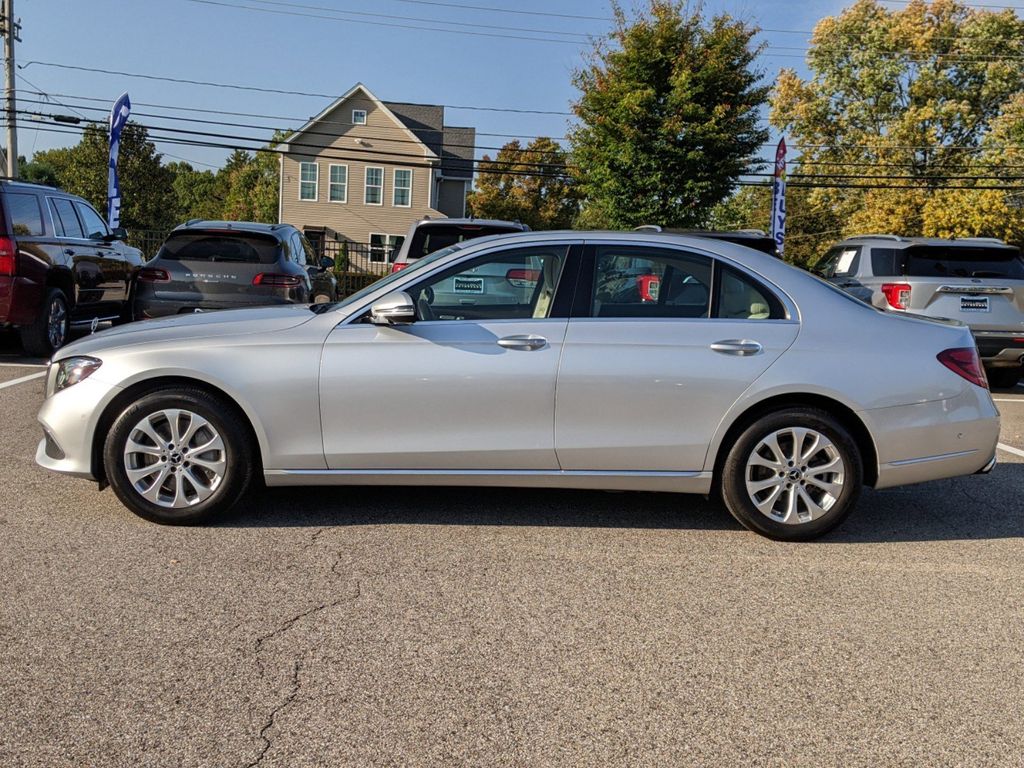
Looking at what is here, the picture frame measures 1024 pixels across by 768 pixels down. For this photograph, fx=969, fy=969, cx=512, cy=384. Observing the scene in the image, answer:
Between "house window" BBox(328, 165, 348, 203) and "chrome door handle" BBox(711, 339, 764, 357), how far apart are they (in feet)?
141

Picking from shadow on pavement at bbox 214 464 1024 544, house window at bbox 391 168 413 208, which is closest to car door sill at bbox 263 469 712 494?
shadow on pavement at bbox 214 464 1024 544

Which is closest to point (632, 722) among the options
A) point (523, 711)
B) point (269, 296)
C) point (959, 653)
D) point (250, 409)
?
point (523, 711)

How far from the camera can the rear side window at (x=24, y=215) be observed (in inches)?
409

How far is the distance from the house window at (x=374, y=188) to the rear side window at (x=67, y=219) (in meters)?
35.1

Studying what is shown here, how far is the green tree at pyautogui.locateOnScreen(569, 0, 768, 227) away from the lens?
74.3 feet

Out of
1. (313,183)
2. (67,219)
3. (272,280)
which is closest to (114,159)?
(67,219)

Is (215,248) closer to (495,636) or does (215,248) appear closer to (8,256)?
(8,256)

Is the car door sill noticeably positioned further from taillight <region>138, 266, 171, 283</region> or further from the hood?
taillight <region>138, 266, 171, 283</region>

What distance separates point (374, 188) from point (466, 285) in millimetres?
42695

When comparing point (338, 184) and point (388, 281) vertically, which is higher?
point (338, 184)

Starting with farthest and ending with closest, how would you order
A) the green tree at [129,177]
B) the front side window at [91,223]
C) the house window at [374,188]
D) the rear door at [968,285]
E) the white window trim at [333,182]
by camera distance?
the green tree at [129,177]
the house window at [374,188]
the white window trim at [333,182]
the front side window at [91,223]
the rear door at [968,285]

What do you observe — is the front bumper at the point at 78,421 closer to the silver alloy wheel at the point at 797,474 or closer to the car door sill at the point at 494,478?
the car door sill at the point at 494,478

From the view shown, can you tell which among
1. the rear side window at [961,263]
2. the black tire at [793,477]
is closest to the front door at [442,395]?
the black tire at [793,477]

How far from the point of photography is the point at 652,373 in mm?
4977
